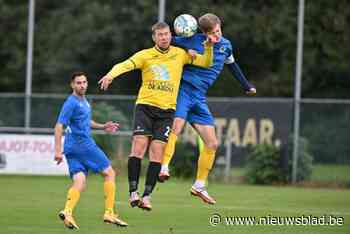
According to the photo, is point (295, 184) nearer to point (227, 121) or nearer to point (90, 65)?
point (227, 121)

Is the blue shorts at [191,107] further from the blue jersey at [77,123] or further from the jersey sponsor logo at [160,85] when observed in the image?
the blue jersey at [77,123]

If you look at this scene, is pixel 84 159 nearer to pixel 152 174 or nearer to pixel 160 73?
pixel 152 174

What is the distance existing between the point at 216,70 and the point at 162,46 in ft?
3.62

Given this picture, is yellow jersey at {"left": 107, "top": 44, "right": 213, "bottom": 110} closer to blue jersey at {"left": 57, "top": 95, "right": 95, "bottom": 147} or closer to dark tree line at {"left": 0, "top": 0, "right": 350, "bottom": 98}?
blue jersey at {"left": 57, "top": 95, "right": 95, "bottom": 147}

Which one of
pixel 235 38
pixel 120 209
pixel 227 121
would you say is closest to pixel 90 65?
pixel 235 38

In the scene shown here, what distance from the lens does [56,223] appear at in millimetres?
15477

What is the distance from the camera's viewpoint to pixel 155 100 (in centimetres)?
1439

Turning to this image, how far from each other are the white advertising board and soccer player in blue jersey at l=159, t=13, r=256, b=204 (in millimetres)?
12870

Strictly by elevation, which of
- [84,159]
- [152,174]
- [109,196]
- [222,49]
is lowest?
[109,196]

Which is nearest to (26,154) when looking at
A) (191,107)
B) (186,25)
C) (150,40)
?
(191,107)

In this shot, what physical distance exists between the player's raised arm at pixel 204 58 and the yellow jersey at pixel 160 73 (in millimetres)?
117

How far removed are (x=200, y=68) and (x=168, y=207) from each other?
4.53 meters

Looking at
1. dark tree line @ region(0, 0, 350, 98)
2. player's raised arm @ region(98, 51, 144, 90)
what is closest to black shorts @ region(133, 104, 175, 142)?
player's raised arm @ region(98, 51, 144, 90)

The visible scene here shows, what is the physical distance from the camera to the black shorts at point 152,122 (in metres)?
14.4
